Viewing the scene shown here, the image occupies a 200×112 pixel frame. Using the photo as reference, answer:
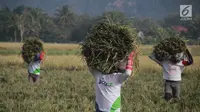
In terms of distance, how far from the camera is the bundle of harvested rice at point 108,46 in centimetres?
544

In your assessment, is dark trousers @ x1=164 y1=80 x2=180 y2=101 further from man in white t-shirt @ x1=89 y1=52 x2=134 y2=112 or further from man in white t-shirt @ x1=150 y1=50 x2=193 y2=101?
man in white t-shirt @ x1=89 y1=52 x2=134 y2=112

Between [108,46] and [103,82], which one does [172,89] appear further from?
[108,46]

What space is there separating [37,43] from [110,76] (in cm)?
712

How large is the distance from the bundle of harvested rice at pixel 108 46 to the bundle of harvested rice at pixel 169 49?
324cm

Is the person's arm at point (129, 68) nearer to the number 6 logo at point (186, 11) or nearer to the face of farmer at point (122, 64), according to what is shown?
the face of farmer at point (122, 64)

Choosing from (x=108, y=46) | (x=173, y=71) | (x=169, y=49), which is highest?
(x=108, y=46)

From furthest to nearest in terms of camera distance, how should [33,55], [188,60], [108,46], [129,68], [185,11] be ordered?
[185,11] → [33,55] → [188,60] → [108,46] → [129,68]

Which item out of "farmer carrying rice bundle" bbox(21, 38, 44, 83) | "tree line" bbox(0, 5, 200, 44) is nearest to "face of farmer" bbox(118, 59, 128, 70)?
"farmer carrying rice bundle" bbox(21, 38, 44, 83)

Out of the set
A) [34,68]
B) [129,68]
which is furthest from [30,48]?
[129,68]

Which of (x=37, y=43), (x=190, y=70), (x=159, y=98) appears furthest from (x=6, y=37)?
(x=159, y=98)

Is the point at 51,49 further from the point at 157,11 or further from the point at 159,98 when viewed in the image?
the point at 157,11

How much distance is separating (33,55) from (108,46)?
674cm

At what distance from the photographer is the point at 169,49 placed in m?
8.79

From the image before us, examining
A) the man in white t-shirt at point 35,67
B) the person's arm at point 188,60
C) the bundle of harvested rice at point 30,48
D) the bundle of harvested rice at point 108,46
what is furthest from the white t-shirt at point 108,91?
the bundle of harvested rice at point 30,48
